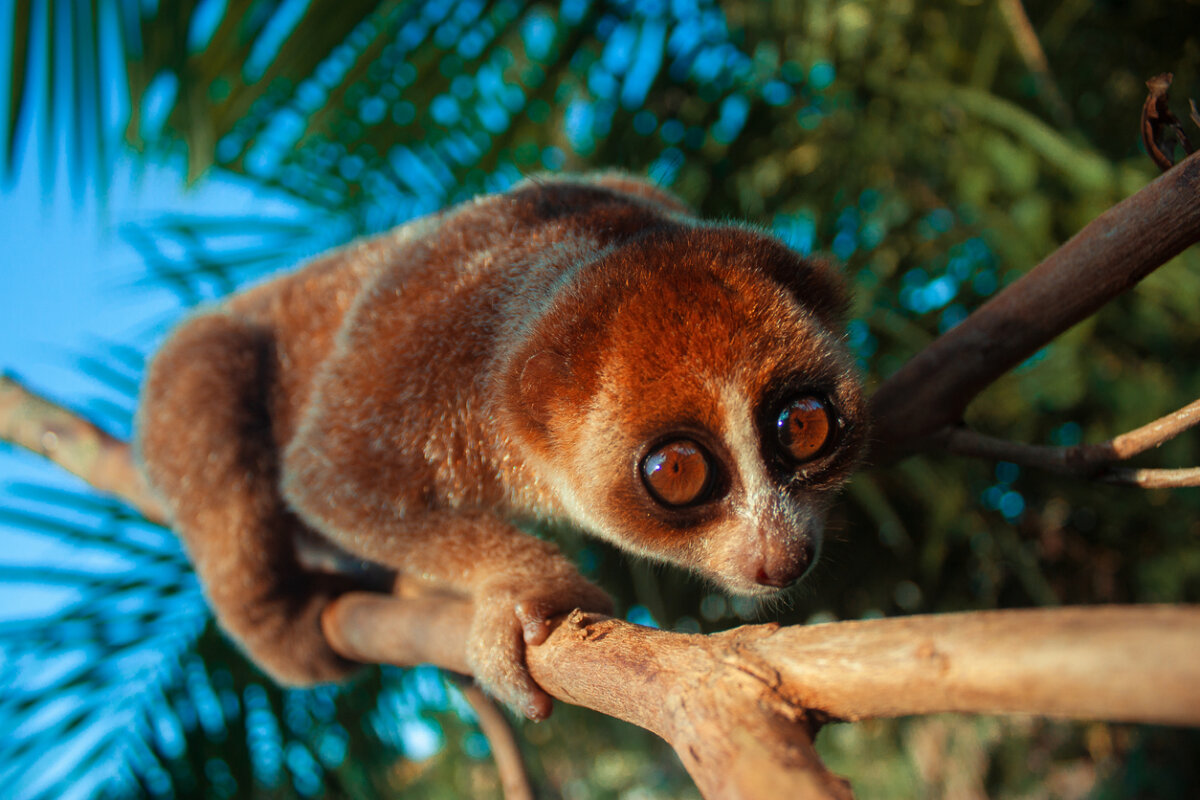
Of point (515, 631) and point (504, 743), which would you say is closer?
point (515, 631)

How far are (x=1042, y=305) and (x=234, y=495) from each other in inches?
95.1

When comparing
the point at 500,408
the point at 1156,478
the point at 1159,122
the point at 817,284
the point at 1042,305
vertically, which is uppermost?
the point at 500,408

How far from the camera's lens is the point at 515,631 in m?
1.80

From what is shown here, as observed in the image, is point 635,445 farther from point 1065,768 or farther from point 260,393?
point 1065,768

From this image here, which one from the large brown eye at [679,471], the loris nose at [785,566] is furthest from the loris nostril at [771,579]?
the large brown eye at [679,471]

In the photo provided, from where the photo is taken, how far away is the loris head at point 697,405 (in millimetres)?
1668

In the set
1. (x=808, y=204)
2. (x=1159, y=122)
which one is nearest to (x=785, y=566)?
(x=1159, y=122)

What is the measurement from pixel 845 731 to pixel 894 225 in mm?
5352

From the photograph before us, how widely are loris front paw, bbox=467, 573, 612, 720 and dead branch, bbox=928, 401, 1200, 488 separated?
104 centimetres

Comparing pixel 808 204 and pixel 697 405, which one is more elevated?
pixel 808 204

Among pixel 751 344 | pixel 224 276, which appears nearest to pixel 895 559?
pixel 751 344

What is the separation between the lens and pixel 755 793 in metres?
0.82

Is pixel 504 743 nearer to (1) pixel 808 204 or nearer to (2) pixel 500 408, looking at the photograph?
(2) pixel 500 408

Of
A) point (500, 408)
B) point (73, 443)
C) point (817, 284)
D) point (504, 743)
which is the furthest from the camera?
point (73, 443)
